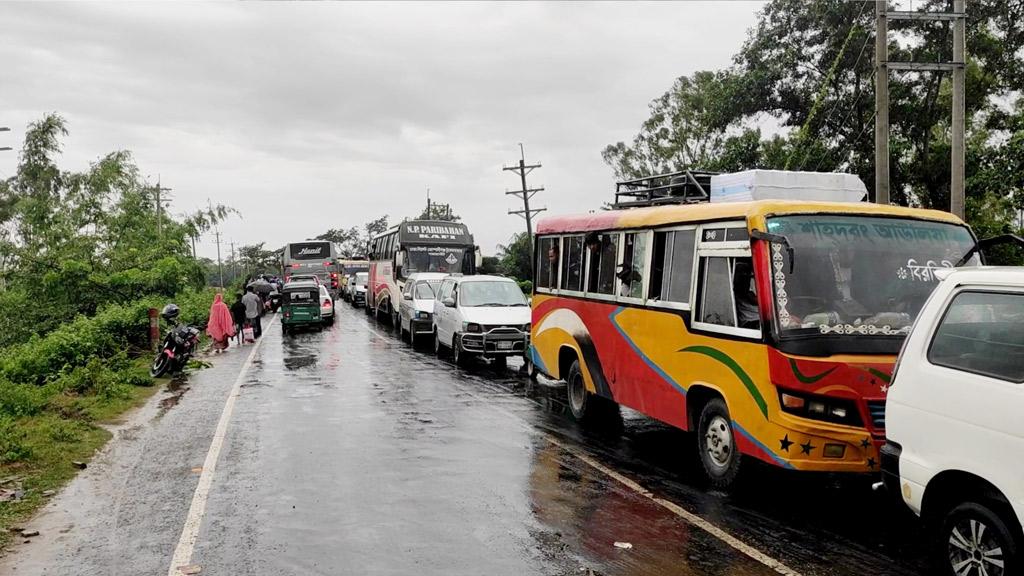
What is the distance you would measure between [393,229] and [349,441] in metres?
22.4

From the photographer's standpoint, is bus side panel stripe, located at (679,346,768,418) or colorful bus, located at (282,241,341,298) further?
colorful bus, located at (282,241,341,298)

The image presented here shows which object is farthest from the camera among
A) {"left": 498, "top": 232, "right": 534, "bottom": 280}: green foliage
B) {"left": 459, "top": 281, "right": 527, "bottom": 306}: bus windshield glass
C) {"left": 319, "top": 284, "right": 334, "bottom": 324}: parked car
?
{"left": 498, "top": 232, "right": 534, "bottom": 280}: green foliage

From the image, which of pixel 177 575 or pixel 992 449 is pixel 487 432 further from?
pixel 992 449

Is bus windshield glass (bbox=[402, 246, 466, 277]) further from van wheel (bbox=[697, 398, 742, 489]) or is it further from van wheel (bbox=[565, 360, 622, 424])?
van wheel (bbox=[697, 398, 742, 489])

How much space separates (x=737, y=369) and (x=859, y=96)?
21.5m

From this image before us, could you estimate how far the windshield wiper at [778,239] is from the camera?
636cm

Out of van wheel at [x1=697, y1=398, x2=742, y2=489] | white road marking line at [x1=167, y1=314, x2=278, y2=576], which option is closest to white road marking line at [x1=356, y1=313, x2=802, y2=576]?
van wheel at [x1=697, y1=398, x2=742, y2=489]

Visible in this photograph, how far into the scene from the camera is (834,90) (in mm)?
27688

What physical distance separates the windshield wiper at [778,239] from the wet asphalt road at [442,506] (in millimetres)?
2101

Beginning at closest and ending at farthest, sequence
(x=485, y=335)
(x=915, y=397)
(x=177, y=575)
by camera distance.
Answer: (x=915, y=397) → (x=177, y=575) → (x=485, y=335)

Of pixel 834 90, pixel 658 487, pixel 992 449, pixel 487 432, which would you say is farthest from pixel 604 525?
pixel 834 90

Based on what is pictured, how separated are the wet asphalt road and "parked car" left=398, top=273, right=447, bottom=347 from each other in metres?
9.93

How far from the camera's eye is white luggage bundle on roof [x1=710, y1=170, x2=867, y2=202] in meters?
8.77

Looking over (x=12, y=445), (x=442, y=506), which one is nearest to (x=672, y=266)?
(x=442, y=506)
